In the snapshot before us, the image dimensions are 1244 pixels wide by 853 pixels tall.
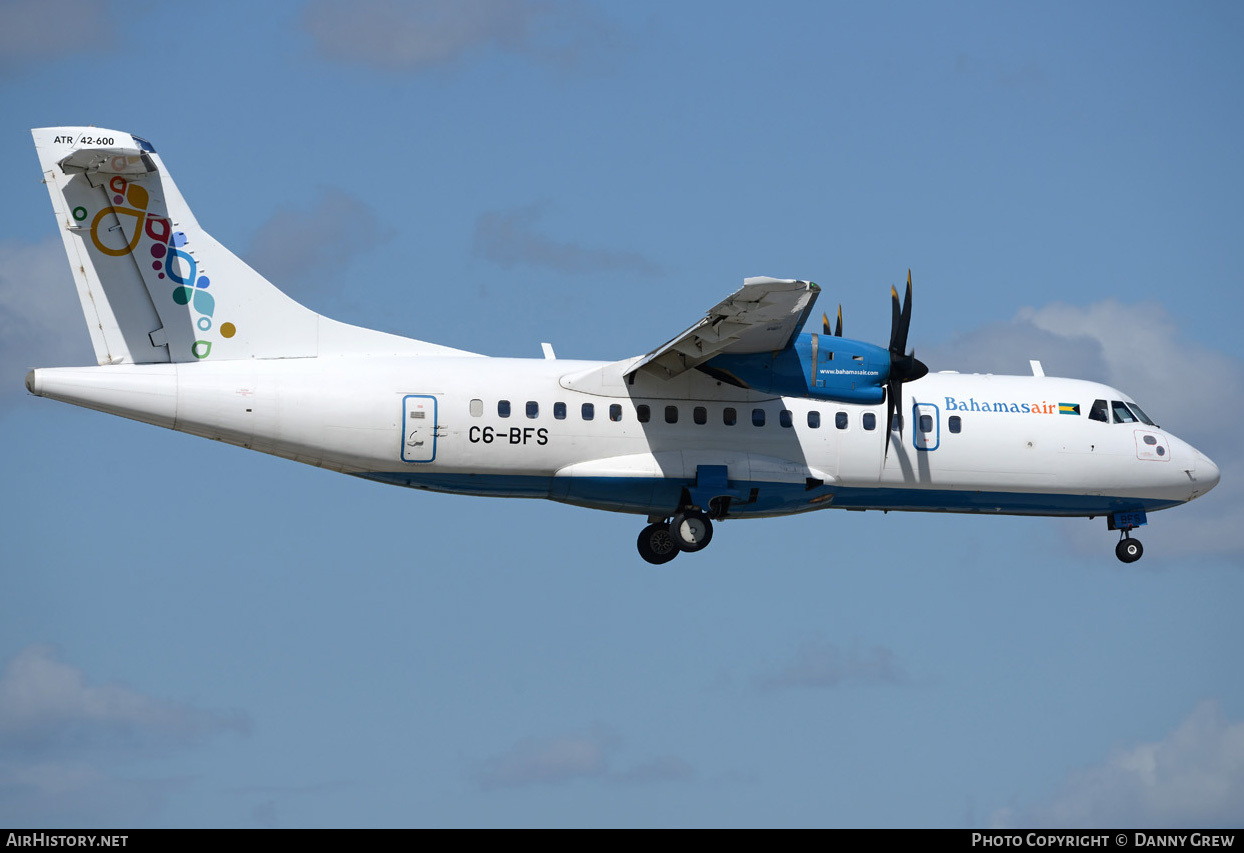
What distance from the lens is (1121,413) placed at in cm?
3138

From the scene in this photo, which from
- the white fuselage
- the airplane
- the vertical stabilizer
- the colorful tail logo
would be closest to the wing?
the airplane

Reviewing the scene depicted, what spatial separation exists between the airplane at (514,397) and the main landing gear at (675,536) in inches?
1.4

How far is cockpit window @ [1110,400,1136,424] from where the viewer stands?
31.3m

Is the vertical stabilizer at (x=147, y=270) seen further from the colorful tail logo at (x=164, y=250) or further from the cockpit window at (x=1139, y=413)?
the cockpit window at (x=1139, y=413)

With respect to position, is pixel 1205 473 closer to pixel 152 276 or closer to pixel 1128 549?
pixel 1128 549

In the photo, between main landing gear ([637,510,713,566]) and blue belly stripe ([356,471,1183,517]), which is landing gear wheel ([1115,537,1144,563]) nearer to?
blue belly stripe ([356,471,1183,517])

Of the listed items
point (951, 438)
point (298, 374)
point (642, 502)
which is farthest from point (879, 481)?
point (298, 374)

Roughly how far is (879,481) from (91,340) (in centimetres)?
1436

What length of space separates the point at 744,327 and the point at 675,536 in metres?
4.40

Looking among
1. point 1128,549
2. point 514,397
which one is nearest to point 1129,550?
point 1128,549

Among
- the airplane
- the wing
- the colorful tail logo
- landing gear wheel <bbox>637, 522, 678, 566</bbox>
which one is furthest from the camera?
landing gear wheel <bbox>637, 522, 678, 566</bbox>

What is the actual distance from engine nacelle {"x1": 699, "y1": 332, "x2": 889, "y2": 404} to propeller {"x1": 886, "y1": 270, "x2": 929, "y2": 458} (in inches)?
8.0

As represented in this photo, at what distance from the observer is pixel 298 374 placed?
27.3 m
